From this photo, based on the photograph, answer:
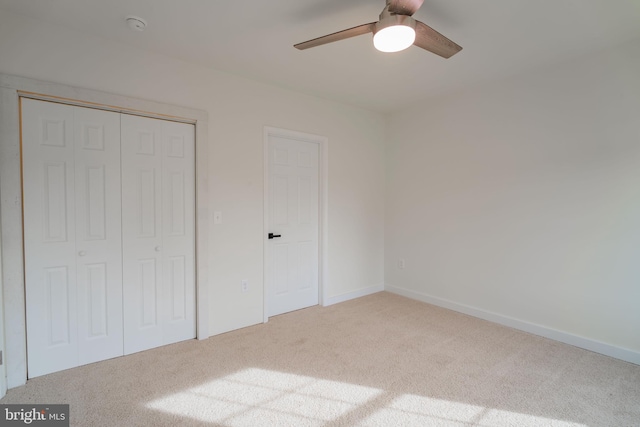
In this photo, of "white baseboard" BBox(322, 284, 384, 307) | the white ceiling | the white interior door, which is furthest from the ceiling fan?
"white baseboard" BBox(322, 284, 384, 307)

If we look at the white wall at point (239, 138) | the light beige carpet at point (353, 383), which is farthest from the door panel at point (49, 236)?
the white wall at point (239, 138)

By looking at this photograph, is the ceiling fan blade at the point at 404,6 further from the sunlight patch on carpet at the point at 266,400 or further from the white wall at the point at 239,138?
the sunlight patch on carpet at the point at 266,400

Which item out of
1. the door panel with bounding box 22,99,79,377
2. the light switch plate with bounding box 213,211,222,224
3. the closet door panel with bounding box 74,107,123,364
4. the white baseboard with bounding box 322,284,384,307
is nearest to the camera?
the door panel with bounding box 22,99,79,377

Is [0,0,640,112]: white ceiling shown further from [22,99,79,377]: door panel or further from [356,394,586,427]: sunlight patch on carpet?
[356,394,586,427]: sunlight patch on carpet

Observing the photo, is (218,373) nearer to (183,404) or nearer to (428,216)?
(183,404)

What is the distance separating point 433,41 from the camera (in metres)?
1.85

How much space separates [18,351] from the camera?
2096 millimetres

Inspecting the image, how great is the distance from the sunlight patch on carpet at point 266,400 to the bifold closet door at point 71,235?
930mm

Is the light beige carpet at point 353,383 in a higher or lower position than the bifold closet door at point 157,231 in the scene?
lower

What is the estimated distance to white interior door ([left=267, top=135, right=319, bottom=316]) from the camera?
136 inches

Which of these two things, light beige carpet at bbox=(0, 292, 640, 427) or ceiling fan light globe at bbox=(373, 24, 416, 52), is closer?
ceiling fan light globe at bbox=(373, 24, 416, 52)

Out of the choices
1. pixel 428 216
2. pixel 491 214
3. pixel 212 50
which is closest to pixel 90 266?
pixel 212 50

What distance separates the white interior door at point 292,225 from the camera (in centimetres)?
345

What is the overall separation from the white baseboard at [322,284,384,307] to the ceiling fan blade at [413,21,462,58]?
2.89 metres
